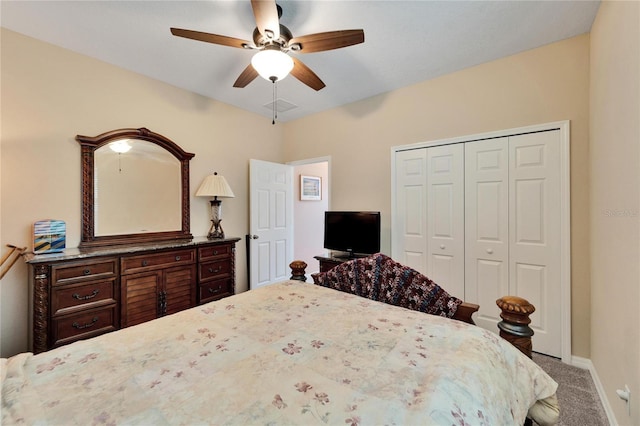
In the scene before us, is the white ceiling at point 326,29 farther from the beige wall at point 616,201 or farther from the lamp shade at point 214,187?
the lamp shade at point 214,187

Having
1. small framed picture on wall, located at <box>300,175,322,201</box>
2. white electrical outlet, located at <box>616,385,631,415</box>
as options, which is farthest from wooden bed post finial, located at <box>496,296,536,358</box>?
small framed picture on wall, located at <box>300,175,322,201</box>

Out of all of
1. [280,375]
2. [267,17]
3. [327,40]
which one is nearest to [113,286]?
[280,375]

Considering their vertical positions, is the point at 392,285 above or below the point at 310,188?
below

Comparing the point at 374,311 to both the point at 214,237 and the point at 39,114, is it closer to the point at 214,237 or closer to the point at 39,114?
the point at 214,237

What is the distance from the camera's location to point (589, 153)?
2271 millimetres

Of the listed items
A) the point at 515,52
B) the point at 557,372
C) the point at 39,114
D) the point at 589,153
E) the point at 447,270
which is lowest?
the point at 557,372

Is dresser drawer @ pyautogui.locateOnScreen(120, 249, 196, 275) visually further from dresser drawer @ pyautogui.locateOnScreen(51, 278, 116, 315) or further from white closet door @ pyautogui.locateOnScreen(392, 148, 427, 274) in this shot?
white closet door @ pyautogui.locateOnScreen(392, 148, 427, 274)

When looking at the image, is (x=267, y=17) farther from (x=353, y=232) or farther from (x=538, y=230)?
(x=538, y=230)

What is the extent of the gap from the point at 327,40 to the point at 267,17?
0.42 metres

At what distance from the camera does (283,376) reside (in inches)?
35.3

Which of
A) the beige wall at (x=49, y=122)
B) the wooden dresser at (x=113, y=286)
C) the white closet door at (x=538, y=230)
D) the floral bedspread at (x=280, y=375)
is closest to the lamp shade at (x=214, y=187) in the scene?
the beige wall at (x=49, y=122)

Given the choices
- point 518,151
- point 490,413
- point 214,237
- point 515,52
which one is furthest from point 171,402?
point 515,52

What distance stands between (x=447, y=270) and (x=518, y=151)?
1376mm

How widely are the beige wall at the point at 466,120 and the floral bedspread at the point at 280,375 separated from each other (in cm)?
195
